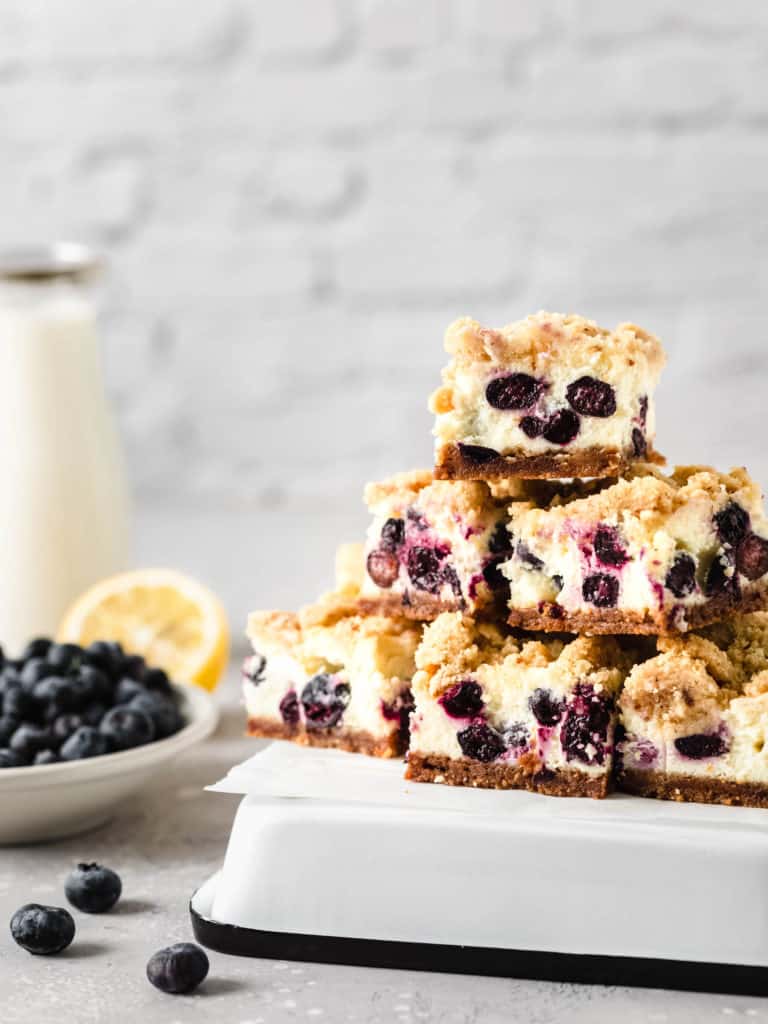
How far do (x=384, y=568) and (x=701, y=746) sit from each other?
46cm

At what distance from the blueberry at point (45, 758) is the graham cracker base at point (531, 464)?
72 centimetres

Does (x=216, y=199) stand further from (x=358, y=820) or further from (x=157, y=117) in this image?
(x=358, y=820)

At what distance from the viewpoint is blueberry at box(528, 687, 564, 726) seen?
5.45 feet

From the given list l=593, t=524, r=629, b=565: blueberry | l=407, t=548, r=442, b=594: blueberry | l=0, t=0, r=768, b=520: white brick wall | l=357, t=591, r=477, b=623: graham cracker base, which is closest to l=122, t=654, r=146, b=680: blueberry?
l=357, t=591, r=477, b=623: graham cracker base

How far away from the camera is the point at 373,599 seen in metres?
1.85

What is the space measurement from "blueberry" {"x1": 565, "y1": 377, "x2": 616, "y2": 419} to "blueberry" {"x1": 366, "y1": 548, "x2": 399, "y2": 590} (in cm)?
31

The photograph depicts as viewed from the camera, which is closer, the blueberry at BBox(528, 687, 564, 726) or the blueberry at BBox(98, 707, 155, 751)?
the blueberry at BBox(528, 687, 564, 726)

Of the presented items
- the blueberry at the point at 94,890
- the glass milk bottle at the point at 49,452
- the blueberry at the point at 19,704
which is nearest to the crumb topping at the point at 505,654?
the blueberry at the point at 94,890

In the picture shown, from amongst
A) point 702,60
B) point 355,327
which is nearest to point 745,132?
point 702,60

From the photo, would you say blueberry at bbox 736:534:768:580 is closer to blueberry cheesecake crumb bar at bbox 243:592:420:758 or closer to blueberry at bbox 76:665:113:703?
blueberry cheesecake crumb bar at bbox 243:592:420:758

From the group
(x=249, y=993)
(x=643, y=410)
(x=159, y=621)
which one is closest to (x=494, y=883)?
(x=249, y=993)

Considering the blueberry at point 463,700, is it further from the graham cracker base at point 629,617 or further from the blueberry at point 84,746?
the blueberry at point 84,746

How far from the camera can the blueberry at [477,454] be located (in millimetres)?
1750

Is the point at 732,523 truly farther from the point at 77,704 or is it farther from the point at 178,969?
the point at 77,704
